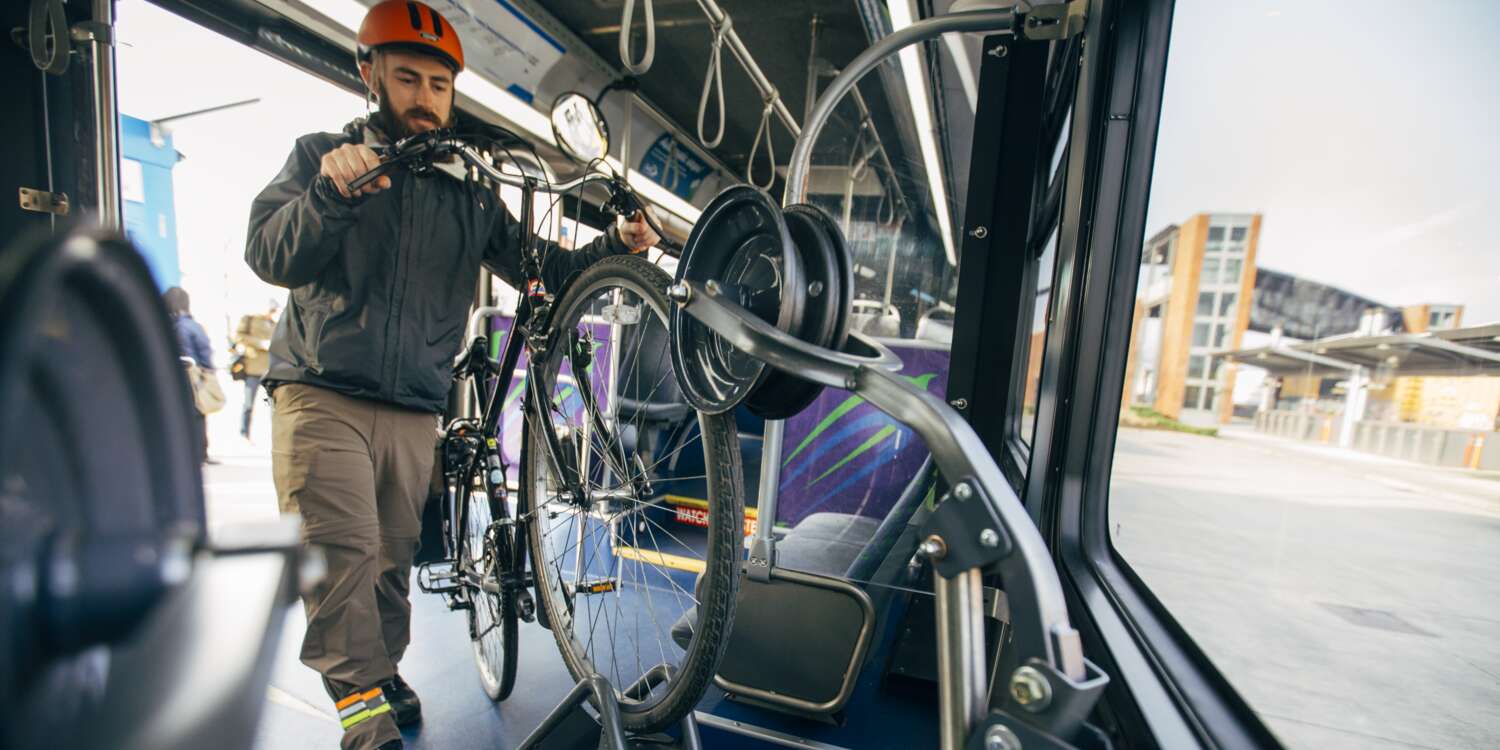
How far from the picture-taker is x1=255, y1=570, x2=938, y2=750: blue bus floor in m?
1.79

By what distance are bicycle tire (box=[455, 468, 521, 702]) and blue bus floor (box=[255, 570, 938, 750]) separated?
80mm

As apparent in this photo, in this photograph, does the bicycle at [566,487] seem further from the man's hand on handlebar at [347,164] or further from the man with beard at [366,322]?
the man with beard at [366,322]

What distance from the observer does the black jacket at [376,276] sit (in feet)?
5.54

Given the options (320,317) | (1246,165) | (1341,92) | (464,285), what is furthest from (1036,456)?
(320,317)

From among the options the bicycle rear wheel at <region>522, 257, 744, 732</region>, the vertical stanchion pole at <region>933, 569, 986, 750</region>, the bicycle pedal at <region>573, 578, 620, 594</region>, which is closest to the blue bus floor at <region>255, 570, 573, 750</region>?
the bicycle rear wheel at <region>522, 257, 744, 732</region>

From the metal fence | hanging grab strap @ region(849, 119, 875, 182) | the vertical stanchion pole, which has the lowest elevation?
the vertical stanchion pole

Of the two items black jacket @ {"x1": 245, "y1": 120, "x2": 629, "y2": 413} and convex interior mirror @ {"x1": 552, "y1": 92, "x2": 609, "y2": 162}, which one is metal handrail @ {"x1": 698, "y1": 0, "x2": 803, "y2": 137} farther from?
black jacket @ {"x1": 245, "y1": 120, "x2": 629, "y2": 413}

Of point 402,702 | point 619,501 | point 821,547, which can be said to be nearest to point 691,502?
point 821,547

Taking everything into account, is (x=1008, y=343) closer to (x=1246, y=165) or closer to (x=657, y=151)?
(x=1246, y=165)

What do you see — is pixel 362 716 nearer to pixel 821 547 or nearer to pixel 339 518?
pixel 339 518

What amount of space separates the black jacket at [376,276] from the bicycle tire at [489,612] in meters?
0.45

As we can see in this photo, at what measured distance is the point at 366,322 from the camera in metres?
1.76

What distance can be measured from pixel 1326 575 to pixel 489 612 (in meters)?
2.21

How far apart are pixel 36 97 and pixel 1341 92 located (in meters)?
2.67
